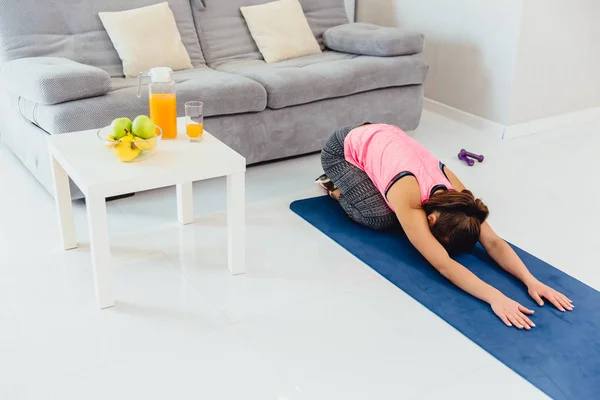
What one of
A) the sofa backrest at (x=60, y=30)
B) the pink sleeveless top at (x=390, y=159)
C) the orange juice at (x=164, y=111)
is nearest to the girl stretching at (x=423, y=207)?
the pink sleeveless top at (x=390, y=159)

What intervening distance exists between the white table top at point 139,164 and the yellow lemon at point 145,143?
5 cm

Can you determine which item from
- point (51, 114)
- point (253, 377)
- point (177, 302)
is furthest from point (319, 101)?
A: point (253, 377)

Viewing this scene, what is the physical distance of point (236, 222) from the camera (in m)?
2.34

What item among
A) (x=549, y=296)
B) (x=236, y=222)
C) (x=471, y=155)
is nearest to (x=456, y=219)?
(x=549, y=296)

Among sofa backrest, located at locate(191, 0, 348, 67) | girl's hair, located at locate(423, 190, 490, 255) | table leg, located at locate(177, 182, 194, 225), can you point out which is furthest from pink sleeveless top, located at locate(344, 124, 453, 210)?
sofa backrest, located at locate(191, 0, 348, 67)

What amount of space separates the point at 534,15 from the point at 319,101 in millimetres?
1427

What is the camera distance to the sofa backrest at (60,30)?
124 inches

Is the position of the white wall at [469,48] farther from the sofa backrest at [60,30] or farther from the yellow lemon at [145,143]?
the yellow lemon at [145,143]

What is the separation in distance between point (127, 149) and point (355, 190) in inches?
40.1

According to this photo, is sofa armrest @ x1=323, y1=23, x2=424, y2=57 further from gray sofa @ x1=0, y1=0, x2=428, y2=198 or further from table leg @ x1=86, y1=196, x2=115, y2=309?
table leg @ x1=86, y1=196, x2=115, y2=309

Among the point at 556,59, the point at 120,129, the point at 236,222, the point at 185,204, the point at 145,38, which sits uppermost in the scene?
the point at 145,38

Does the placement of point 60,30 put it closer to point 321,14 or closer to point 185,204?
point 185,204

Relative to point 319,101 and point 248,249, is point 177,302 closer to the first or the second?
point 248,249

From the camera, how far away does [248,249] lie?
2611mm
